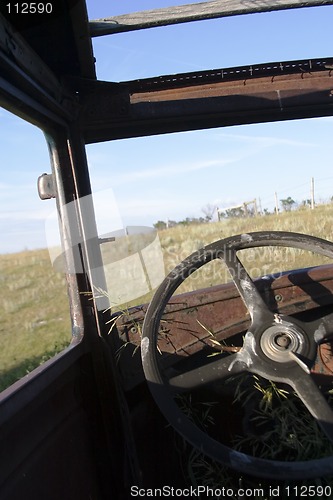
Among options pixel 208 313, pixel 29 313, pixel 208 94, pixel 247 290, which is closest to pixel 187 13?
pixel 208 94

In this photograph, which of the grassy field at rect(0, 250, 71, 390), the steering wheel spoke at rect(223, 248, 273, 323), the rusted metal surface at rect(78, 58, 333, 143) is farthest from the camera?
the grassy field at rect(0, 250, 71, 390)

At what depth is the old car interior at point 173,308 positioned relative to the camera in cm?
189

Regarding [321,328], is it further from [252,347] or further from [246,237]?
[246,237]

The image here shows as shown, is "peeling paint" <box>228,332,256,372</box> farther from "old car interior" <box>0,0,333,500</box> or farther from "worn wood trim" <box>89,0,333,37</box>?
"worn wood trim" <box>89,0,333,37</box>

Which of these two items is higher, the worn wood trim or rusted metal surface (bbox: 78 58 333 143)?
the worn wood trim

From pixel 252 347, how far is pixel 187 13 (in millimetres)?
1233

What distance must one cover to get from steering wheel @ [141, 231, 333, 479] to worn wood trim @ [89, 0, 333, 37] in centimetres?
82

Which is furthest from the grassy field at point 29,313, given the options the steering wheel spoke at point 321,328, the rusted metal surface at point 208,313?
the steering wheel spoke at point 321,328

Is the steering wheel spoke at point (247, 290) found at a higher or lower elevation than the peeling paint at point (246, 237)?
lower

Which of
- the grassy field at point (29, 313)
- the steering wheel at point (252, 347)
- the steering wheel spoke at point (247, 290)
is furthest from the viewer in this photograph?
the grassy field at point (29, 313)

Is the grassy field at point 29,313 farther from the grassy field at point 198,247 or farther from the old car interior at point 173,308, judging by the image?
the old car interior at point 173,308

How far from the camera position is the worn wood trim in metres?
1.97

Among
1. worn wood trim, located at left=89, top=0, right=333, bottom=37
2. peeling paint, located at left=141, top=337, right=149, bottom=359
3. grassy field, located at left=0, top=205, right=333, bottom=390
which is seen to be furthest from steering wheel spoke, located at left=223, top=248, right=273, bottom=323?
worn wood trim, located at left=89, top=0, right=333, bottom=37

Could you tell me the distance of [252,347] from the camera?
189 centimetres
